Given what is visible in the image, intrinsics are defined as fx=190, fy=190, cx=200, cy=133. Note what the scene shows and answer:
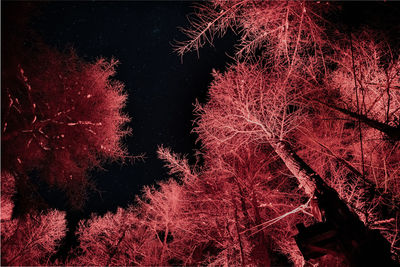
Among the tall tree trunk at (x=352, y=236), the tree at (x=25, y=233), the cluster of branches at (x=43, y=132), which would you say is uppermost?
the cluster of branches at (x=43, y=132)

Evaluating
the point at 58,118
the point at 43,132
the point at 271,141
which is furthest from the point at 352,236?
the point at 43,132

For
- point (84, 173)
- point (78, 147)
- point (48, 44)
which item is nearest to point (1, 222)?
point (84, 173)

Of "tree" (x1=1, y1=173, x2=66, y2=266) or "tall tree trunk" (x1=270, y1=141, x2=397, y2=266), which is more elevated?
"tree" (x1=1, y1=173, x2=66, y2=266)

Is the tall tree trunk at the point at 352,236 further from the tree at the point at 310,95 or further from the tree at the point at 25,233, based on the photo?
the tree at the point at 25,233

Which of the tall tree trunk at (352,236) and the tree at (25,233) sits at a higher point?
the tree at (25,233)

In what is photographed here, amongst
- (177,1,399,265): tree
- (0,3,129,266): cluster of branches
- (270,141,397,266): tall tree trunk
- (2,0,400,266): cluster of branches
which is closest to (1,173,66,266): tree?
(0,3,129,266): cluster of branches

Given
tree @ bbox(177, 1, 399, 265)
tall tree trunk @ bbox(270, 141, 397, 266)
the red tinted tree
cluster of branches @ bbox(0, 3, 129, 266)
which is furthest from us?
the red tinted tree

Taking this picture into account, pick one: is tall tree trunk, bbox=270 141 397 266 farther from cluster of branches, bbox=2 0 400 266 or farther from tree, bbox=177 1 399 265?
cluster of branches, bbox=2 0 400 266

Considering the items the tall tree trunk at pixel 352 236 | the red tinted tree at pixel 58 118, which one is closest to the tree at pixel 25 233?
the red tinted tree at pixel 58 118

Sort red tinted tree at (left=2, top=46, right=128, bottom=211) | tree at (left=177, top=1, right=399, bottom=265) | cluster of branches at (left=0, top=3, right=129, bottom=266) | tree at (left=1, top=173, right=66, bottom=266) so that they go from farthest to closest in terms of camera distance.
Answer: tree at (left=1, top=173, right=66, bottom=266), red tinted tree at (left=2, top=46, right=128, bottom=211), cluster of branches at (left=0, top=3, right=129, bottom=266), tree at (left=177, top=1, right=399, bottom=265)

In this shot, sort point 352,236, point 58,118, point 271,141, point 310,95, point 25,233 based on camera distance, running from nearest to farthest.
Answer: point 352,236, point 271,141, point 58,118, point 25,233, point 310,95

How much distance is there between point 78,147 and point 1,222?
132 inches

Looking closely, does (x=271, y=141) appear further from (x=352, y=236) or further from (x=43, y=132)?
(x=43, y=132)

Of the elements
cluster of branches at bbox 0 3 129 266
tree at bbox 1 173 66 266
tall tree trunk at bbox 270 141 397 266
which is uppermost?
cluster of branches at bbox 0 3 129 266
